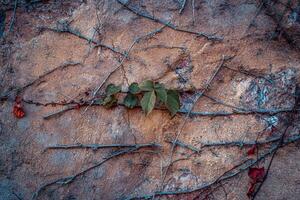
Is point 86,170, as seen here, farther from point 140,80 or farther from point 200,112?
point 200,112

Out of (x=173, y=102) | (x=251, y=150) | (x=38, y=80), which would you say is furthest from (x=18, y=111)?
(x=251, y=150)

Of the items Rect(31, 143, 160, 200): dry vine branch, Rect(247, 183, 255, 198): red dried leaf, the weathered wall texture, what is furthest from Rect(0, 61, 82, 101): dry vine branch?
Rect(247, 183, 255, 198): red dried leaf

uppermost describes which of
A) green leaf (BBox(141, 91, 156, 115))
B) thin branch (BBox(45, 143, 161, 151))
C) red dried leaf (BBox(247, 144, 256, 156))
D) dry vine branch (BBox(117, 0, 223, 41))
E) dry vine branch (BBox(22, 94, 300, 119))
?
dry vine branch (BBox(117, 0, 223, 41))

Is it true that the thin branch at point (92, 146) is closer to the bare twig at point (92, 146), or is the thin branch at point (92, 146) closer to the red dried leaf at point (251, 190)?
the bare twig at point (92, 146)

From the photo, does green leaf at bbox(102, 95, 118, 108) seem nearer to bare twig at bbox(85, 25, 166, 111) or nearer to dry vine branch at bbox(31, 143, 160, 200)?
bare twig at bbox(85, 25, 166, 111)

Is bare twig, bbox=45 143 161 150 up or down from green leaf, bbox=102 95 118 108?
down

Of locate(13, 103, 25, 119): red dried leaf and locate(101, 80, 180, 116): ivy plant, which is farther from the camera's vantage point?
locate(13, 103, 25, 119): red dried leaf

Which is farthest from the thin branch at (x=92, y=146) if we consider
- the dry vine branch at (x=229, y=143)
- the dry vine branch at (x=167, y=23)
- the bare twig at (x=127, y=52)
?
the dry vine branch at (x=167, y=23)
